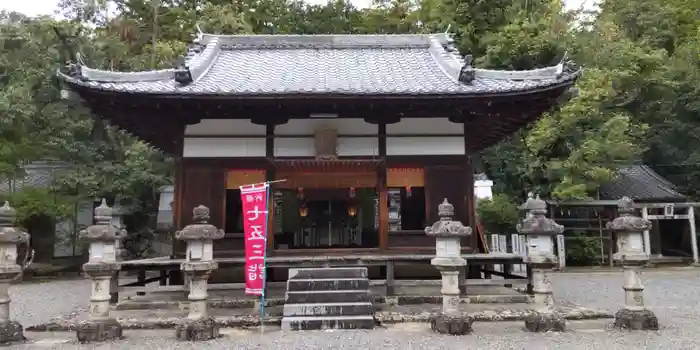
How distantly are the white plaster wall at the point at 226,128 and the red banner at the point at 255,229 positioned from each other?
313cm

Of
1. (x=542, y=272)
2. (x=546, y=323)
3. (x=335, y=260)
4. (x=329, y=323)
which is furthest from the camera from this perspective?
(x=335, y=260)

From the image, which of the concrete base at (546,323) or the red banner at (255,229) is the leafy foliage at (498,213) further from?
the red banner at (255,229)

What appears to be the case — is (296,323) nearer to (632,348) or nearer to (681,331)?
(632,348)

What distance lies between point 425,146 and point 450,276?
377cm

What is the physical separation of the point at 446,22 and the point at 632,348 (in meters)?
19.7

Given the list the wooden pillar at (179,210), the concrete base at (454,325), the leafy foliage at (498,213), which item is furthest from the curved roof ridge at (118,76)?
the leafy foliage at (498,213)

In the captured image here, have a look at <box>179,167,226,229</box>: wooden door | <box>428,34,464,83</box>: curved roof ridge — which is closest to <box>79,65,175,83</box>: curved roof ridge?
<box>179,167,226,229</box>: wooden door

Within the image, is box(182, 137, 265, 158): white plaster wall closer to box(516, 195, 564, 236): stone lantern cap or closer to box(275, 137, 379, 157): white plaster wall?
box(275, 137, 379, 157): white plaster wall

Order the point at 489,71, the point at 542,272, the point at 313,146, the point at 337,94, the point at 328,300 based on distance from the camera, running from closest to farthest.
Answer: the point at 542,272, the point at 328,300, the point at 337,94, the point at 313,146, the point at 489,71

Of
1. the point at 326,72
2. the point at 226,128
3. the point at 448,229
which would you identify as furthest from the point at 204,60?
the point at 448,229

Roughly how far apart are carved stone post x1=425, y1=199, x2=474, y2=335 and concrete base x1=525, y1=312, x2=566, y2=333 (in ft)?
3.20

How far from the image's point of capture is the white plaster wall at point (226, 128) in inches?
432

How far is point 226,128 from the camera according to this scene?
11047 mm

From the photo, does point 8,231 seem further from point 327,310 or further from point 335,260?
point 335,260
